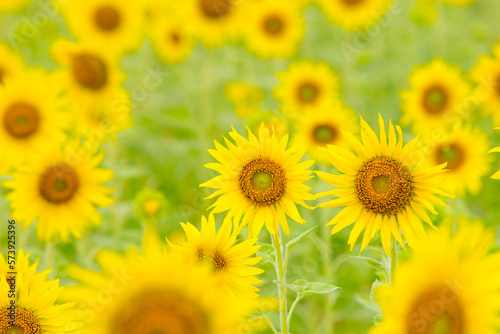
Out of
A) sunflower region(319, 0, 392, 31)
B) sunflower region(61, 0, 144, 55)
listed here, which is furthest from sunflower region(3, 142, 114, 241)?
sunflower region(319, 0, 392, 31)

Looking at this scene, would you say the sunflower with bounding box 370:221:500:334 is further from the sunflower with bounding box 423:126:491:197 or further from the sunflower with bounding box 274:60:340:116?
the sunflower with bounding box 274:60:340:116

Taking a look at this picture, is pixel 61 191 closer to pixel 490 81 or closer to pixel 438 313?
pixel 438 313

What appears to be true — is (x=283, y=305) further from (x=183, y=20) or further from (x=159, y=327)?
(x=183, y=20)

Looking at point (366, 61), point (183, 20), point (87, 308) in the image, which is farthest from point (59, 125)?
point (366, 61)

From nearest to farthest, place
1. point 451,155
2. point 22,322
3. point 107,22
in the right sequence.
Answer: point 22,322
point 451,155
point 107,22

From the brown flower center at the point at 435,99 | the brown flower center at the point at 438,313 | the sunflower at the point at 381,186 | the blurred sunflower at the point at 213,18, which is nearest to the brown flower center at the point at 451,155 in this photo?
the brown flower center at the point at 435,99

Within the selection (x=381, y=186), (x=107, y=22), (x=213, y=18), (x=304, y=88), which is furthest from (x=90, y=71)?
(x=381, y=186)

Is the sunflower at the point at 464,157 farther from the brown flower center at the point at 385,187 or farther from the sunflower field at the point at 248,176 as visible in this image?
the brown flower center at the point at 385,187
